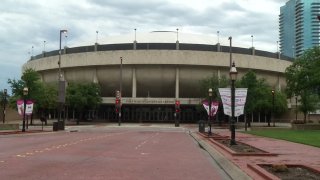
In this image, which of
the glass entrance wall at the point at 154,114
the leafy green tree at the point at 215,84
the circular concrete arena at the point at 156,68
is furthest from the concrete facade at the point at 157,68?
the leafy green tree at the point at 215,84

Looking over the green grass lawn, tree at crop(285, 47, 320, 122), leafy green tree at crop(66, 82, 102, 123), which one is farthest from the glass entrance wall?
the green grass lawn

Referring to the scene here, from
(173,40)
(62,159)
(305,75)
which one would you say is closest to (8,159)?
(62,159)

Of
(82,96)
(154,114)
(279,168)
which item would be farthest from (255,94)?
(279,168)

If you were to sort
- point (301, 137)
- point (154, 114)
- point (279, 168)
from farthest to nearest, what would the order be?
point (154, 114) < point (301, 137) < point (279, 168)

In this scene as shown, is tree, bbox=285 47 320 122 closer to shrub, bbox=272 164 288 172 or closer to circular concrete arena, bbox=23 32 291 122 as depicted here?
circular concrete arena, bbox=23 32 291 122

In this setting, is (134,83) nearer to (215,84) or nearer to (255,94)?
(215,84)

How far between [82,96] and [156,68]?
79.0 ft

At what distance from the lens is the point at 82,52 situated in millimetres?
115312

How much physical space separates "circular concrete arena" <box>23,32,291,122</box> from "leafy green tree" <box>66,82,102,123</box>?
12.4 meters

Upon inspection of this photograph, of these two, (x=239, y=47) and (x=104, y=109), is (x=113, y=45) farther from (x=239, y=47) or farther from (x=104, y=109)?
(x=239, y=47)

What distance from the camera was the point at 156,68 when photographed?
110375 mm

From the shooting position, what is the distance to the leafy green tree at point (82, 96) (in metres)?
89.3

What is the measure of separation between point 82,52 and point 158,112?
22.1m

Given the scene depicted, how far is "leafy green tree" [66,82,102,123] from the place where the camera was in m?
89.3
